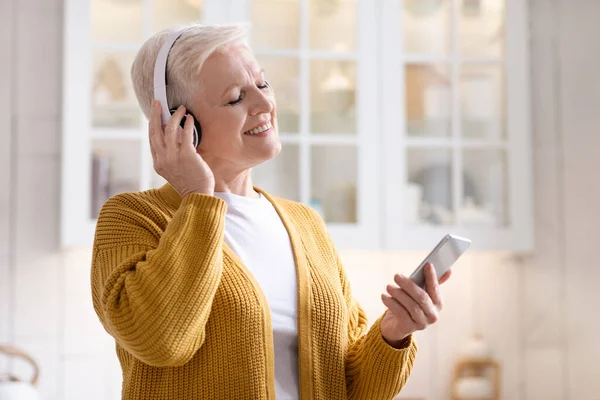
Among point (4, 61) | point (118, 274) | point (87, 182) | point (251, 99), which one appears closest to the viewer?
point (118, 274)

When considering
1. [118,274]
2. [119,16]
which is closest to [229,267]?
[118,274]

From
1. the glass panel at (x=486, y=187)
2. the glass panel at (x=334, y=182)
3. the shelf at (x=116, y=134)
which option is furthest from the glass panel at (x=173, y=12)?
the glass panel at (x=486, y=187)

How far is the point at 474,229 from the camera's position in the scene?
9.46 ft

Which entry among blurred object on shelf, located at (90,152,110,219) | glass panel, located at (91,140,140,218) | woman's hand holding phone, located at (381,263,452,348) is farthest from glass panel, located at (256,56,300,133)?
woman's hand holding phone, located at (381,263,452,348)

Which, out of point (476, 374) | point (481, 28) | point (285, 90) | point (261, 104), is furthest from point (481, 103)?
point (261, 104)

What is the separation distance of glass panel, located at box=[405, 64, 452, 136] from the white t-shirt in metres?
1.70

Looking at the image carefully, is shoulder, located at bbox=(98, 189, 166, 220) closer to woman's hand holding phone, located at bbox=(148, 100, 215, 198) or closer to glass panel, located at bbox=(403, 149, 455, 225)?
woman's hand holding phone, located at bbox=(148, 100, 215, 198)

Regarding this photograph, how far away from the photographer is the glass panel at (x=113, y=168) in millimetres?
2699

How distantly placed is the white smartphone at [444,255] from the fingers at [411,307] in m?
0.03

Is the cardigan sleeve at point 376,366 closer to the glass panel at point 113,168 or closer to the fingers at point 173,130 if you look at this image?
the fingers at point 173,130

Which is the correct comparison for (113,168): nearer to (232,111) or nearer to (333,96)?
(333,96)

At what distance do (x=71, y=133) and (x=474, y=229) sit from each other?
146 cm

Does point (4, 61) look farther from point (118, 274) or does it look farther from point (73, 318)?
point (118, 274)

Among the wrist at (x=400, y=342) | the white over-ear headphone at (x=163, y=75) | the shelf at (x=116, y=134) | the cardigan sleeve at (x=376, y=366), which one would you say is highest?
the shelf at (x=116, y=134)
